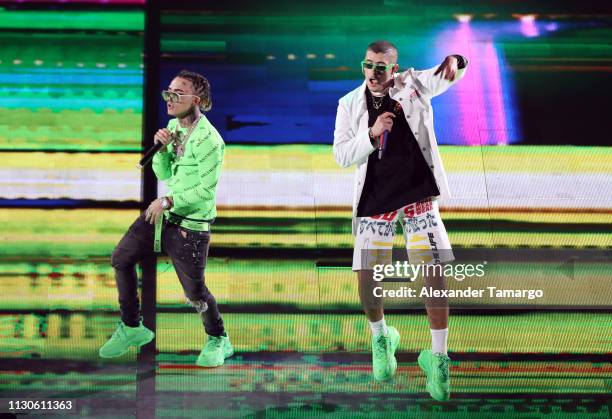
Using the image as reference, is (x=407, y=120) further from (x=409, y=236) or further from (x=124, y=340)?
(x=124, y=340)

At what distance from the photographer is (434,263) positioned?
4.20m

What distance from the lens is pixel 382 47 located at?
4.48 m

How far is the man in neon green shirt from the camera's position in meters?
4.35

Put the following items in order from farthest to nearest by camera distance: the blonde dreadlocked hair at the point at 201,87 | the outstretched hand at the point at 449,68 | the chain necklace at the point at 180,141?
1. the blonde dreadlocked hair at the point at 201,87
2. the chain necklace at the point at 180,141
3. the outstretched hand at the point at 449,68

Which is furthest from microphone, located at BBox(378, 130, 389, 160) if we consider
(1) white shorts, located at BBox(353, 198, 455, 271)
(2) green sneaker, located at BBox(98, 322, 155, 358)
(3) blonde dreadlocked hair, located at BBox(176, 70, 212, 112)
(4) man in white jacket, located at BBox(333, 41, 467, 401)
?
(2) green sneaker, located at BBox(98, 322, 155, 358)

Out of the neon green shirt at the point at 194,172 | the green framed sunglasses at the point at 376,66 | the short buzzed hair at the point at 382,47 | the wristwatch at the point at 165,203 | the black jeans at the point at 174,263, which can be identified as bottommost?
the black jeans at the point at 174,263

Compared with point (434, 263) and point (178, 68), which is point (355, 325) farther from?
point (178, 68)

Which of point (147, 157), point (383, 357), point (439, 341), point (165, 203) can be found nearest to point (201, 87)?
point (147, 157)

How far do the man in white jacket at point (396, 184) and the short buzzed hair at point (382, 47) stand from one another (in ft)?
0.21

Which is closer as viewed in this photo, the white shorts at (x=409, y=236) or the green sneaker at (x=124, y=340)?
the white shorts at (x=409, y=236)

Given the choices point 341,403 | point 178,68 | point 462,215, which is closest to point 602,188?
point 462,215

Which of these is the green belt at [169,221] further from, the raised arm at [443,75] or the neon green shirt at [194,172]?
the raised arm at [443,75]

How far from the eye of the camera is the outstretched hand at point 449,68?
14.1 ft

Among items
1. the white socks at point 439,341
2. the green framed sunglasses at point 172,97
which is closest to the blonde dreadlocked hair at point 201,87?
the green framed sunglasses at point 172,97
